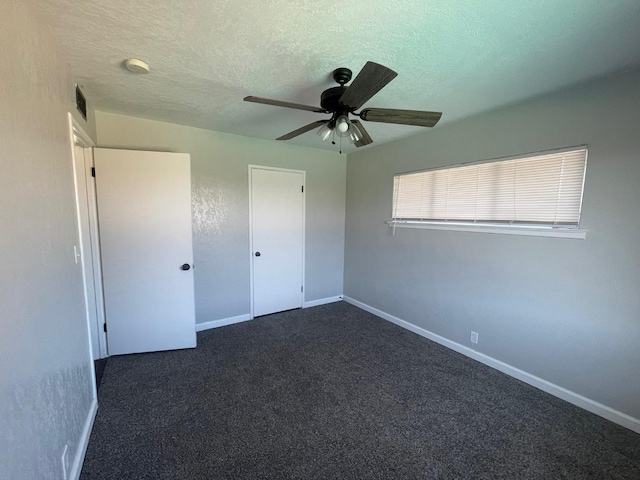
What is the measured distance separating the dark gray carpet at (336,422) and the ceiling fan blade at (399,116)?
2104mm

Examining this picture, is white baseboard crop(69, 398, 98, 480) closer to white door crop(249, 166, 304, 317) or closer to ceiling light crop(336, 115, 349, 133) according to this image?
white door crop(249, 166, 304, 317)

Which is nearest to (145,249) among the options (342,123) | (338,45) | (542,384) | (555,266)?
(342,123)

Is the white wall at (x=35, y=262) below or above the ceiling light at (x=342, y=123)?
below

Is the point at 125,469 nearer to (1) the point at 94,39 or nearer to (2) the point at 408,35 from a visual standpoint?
(1) the point at 94,39

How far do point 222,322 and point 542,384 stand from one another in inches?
133

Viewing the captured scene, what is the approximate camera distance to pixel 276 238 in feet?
12.7

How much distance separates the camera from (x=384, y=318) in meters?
3.80

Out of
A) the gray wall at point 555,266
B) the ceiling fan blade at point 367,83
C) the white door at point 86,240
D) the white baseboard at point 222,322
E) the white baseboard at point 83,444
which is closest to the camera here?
the ceiling fan blade at point 367,83

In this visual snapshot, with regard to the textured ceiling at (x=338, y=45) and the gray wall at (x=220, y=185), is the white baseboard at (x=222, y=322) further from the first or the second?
the textured ceiling at (x=338, y=45)

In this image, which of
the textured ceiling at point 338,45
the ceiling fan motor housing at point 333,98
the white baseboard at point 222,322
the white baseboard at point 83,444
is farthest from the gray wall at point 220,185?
the ceiling fan motor housing at point 333,98

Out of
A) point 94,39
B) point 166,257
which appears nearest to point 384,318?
point 166,257

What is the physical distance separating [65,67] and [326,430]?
292 centimetres

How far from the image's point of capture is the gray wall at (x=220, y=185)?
291 centimetres

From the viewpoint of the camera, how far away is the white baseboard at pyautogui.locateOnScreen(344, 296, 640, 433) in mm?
1928
